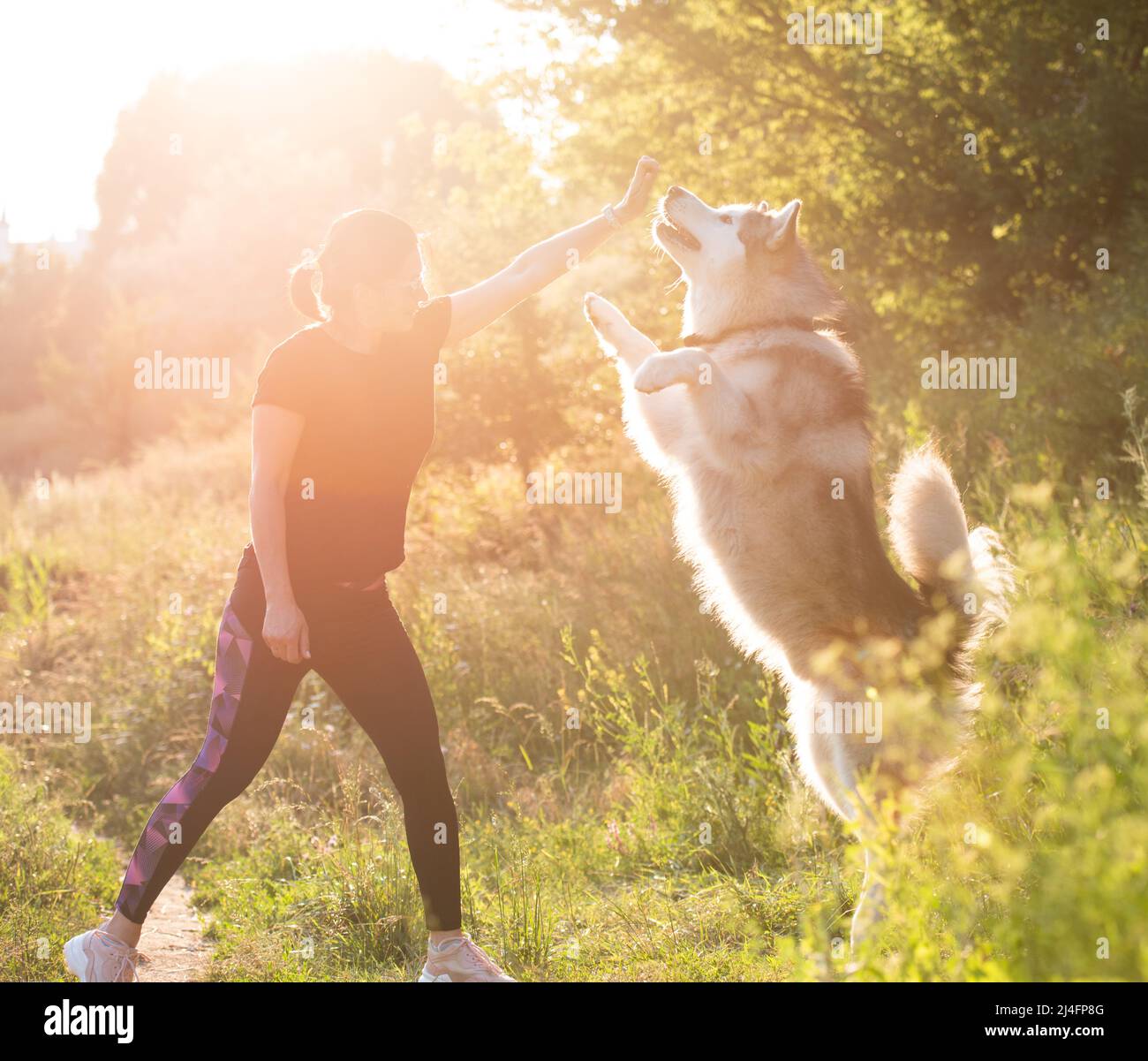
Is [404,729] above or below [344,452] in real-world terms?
below

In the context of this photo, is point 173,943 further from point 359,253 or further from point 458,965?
point 359,253

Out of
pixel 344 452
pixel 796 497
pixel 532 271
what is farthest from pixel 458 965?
pixel 532 271

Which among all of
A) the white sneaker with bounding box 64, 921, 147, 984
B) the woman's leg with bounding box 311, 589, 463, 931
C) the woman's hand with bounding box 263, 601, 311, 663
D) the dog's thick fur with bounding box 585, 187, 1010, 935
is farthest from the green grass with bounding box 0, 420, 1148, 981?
the woman's hand with bounding box 263, 601, 311, 663

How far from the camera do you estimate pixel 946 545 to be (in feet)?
12.7

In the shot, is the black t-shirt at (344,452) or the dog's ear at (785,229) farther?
the dog's ear at (785,229)

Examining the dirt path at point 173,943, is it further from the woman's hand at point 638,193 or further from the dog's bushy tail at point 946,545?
the woman's hand at point 638,193

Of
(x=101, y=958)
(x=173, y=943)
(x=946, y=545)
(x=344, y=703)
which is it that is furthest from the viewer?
(x=173, y=943)

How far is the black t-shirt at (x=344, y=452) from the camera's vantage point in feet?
10.5

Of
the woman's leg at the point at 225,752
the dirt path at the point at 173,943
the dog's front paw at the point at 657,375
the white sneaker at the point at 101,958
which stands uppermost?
the dog's front paw at the point at 657,375

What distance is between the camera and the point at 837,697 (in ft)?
12.6

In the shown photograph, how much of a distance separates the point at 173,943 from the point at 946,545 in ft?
11.9

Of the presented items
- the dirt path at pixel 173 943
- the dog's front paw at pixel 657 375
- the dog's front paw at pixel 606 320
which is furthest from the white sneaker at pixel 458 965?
the dog's front paw at pixel 606 320

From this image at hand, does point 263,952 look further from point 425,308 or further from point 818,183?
point 818,183
